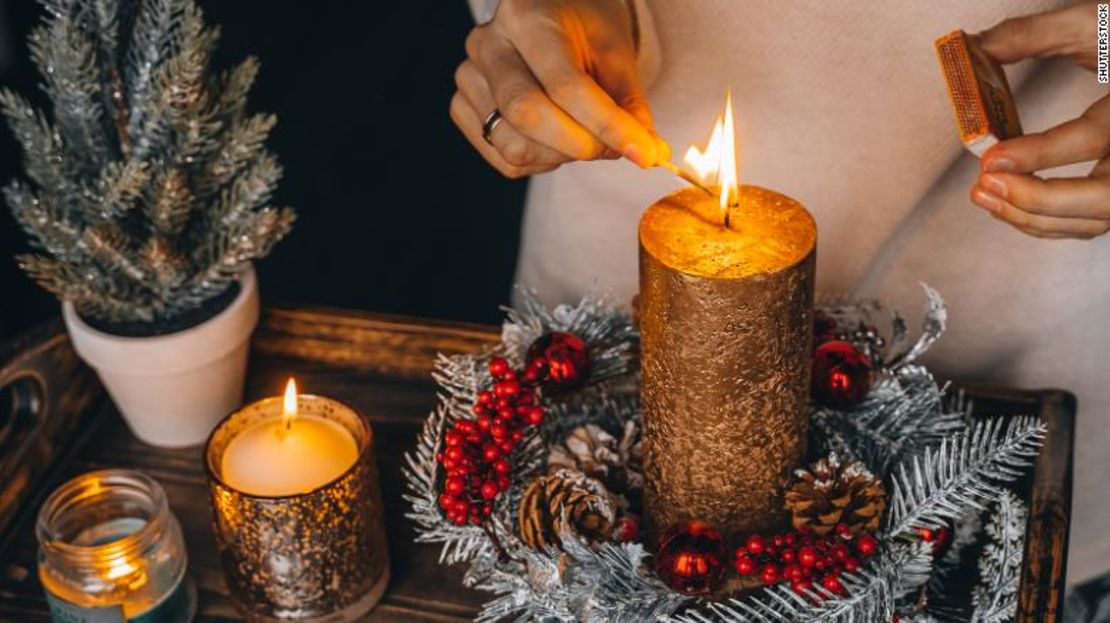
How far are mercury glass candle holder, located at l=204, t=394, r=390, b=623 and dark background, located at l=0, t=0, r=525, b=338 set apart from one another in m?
1.03

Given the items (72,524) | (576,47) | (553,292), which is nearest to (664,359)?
(576,47)

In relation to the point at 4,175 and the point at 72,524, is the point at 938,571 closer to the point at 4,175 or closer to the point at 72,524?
the point at 72,524

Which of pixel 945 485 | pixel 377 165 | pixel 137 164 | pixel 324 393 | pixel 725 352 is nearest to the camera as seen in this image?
pixel 725 352

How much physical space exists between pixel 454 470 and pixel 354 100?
3.94 feet

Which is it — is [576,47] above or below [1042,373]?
above

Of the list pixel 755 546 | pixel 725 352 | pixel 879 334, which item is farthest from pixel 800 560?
pixel 879 334

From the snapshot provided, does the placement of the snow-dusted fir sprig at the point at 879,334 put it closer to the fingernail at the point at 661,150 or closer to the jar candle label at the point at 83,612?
the fingernail at the point at 661,150

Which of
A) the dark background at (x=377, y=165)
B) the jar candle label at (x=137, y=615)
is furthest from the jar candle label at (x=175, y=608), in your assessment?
the dark background at (x=377, y=165)

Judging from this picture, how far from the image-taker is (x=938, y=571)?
790 mm

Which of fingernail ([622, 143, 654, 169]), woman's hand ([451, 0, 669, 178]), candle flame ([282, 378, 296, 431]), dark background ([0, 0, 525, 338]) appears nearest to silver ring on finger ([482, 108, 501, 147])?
woman's hand ([451, 0, 669, 178])

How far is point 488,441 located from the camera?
0.78 metres

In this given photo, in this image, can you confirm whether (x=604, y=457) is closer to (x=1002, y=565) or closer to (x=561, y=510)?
(x=561, y=510)

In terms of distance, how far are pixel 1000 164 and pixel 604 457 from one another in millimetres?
328

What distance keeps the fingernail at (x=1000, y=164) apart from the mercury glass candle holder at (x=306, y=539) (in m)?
0.45
